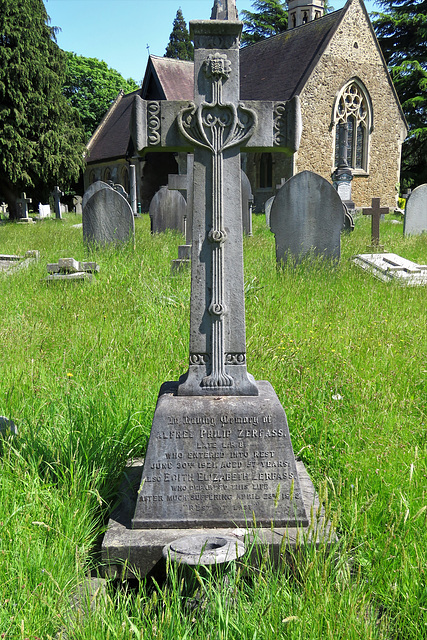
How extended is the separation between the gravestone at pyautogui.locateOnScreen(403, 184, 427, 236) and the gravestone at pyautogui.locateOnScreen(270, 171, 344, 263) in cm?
531

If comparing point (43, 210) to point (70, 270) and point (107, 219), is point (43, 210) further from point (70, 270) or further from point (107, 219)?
point (70, 270)

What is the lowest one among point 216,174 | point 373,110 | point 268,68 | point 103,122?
point 216,174

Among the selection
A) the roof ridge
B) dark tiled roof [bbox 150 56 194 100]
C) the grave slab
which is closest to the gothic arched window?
dark tiled roof [bbox 150 56 194 100]

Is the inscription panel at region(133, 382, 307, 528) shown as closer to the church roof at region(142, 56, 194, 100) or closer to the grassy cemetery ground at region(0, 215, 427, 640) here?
the grassy cemetery ground at region(0, 215, 427, 640)

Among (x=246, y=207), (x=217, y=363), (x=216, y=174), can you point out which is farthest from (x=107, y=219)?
(x=217, y=363)

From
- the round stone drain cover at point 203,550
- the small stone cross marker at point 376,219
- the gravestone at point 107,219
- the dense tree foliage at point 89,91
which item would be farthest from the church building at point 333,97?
the round stone drain cover at point 203,550

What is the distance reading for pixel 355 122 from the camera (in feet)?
79.5

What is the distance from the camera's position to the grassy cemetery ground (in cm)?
184

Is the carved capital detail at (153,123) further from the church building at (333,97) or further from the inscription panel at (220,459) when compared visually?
the church building at (333,97)

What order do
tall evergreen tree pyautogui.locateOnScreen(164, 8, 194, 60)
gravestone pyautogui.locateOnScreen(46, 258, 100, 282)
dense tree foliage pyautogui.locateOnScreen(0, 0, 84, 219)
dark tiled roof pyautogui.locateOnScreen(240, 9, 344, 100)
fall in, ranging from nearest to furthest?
gravestone pyautogui.locateOnScreen(46, 258, 100, 282), dense tree foliage pyautogui.locateOnScreen(0, 0, 84, 219), dark tiled roof pyautogui.locateOnScreen(240, 9, 344, 100), tall evergreen tree pyautogui.locateOnScreen(164, 8, 194, 60)

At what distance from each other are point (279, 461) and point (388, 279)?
5.24 m

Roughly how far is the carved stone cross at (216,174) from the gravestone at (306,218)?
4.93m

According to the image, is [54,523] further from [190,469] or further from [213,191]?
[213,191]

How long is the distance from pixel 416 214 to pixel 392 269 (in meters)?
5.49
